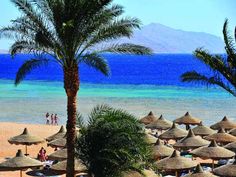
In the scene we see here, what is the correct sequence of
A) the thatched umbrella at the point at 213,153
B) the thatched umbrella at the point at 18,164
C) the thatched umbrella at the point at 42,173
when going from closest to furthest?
the thatched umbrella at the point at 18,164 < the thatched umbrella at the point at 213,153 < the thatched umbrella at the point at 42,173

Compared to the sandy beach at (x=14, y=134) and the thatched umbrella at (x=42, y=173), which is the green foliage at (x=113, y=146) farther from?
the sandy beach at (x=14, y=134)

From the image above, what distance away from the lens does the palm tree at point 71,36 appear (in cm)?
1470

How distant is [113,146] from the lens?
14445 millimetres

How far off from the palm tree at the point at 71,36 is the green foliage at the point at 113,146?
58 centimetres

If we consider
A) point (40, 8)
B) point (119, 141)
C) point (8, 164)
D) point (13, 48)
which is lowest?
point (8, 164)

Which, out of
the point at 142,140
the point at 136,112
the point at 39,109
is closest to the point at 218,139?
the point at 142,140

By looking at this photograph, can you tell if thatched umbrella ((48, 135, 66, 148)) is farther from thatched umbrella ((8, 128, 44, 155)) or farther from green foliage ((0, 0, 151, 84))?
green foliage ((0, 0, 151, 84))

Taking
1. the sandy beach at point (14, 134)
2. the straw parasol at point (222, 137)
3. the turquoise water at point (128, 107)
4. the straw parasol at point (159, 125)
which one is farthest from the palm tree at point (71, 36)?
the turquoise water at point (128, 107)

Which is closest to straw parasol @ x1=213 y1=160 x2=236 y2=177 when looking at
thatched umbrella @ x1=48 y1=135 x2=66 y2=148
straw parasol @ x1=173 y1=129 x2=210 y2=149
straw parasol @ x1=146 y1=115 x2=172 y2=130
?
straw parasol @ x1=173 y1=129 x2=210 y2=149

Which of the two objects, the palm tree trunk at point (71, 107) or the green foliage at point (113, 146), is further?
the palm tree trunk at point (71, 107)

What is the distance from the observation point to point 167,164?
19.6 meters

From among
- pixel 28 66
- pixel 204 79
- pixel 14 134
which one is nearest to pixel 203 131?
pixel 14 134

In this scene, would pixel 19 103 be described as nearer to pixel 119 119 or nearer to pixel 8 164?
pixel 8 164

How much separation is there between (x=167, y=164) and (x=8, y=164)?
6.05m
